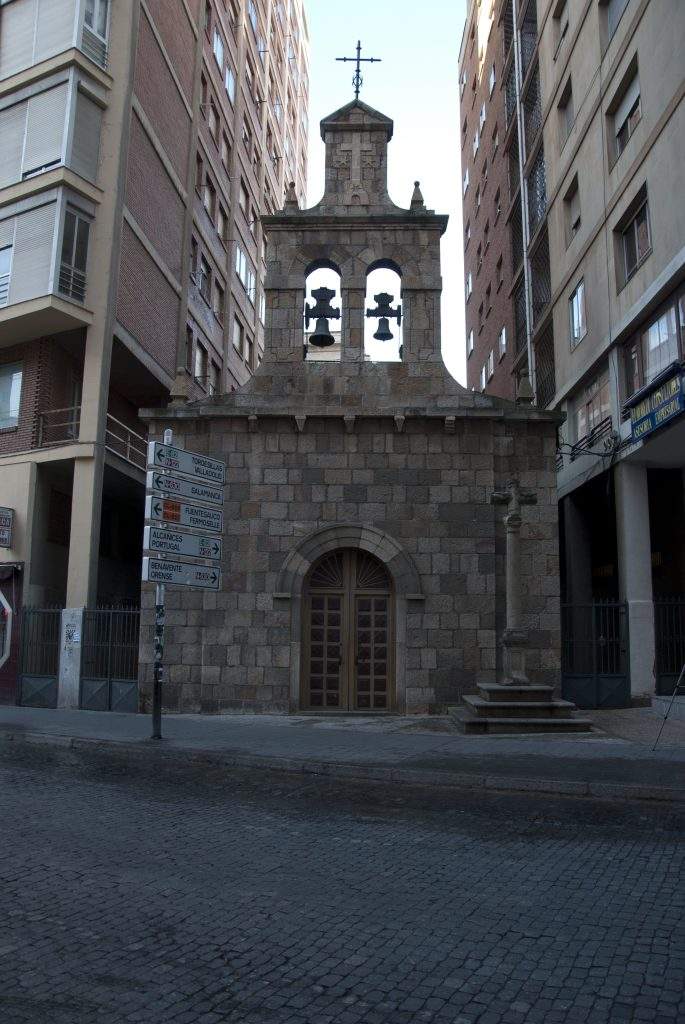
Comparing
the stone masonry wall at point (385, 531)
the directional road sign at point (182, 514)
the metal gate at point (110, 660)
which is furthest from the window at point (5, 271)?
the directional road sign at point (182, 514)

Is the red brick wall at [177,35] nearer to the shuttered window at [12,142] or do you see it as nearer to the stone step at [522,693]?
the shuttered window at [12,142]

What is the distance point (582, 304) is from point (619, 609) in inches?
316

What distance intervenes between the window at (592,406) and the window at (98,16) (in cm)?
1500

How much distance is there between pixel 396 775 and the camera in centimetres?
909

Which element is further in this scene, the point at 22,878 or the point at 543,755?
the point at 543,755

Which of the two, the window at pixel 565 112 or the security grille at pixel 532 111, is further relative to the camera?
the security grille at pixel 532 111

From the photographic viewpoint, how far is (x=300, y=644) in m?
15.0

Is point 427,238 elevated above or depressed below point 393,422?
above

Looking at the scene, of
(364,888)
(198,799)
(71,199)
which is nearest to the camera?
(364,888)

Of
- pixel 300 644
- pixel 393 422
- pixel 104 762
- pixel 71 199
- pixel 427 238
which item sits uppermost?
pixel 71 199

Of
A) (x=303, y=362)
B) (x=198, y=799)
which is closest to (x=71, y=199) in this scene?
(x=303, y=362)

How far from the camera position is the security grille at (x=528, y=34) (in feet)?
88.3

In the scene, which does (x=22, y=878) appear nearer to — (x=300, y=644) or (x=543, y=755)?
(x=543, y=755)

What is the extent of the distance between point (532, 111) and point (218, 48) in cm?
1224
